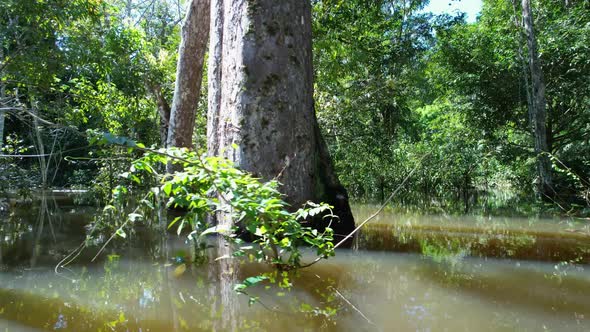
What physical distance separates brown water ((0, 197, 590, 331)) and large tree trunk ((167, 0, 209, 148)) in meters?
4.09

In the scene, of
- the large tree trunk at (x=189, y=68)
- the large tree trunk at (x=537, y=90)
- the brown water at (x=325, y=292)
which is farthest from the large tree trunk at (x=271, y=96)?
the large tree trunk at (x=537, y=90)

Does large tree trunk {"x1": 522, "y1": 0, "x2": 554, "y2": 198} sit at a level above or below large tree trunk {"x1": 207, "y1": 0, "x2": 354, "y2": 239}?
above

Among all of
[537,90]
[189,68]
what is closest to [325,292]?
[189,68]

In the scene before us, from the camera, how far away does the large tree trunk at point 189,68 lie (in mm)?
7195

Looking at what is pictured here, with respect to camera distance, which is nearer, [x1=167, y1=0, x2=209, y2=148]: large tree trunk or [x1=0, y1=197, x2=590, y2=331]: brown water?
[x1=0, y1=197, x2=590, y2=331]: brown water

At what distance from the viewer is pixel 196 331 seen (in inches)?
59.7

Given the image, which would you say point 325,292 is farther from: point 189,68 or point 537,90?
point 537,90

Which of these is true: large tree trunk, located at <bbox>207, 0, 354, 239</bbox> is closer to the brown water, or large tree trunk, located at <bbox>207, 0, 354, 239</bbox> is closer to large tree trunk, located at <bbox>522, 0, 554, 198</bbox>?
the brown water

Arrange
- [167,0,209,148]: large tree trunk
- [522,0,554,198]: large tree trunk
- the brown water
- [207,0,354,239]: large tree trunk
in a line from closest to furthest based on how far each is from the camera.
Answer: the brown water, [207,0,354,239]: large tree trunk, [167,0,209,148]: large tree trunk, [522,0,554,198]: large tree trunk

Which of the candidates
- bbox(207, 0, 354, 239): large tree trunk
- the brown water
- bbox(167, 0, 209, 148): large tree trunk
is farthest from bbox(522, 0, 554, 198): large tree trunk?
bbox(207, 0, 354, 239): large tree trunk

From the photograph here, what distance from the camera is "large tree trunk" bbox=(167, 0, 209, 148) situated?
7.20m

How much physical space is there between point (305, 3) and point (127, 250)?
2.68m

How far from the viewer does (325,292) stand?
6.64 feet

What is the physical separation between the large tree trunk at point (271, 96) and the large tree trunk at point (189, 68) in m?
3.79
